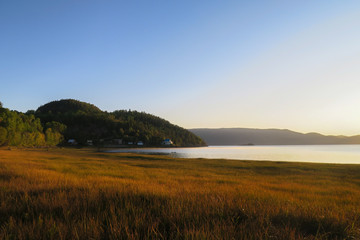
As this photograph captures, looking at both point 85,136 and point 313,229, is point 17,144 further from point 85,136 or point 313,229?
point 85,136

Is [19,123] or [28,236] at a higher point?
[19,123]

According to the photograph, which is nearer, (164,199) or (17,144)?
(164,199)

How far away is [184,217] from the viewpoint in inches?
138

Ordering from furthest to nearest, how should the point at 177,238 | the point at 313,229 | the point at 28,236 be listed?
the point at 313,229
the point at 28,236
the point at 177,238

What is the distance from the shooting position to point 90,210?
407cm

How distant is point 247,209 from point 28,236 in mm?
3624

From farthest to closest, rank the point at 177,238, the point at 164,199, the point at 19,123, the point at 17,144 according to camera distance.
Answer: the point at 19,123
the point at 17,144
the point at 164,199
the point at 177,238

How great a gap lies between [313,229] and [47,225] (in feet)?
13.9

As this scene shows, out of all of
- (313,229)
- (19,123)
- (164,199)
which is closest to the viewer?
(313,229)

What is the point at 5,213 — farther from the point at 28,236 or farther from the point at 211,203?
the point at 211,203

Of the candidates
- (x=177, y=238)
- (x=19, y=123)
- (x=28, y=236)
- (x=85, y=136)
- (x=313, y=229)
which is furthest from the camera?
(x=85, y=136)

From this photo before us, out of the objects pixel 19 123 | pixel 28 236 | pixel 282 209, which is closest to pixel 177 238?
pixel 28 236

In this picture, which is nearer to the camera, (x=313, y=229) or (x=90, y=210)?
(x=313, y=229)

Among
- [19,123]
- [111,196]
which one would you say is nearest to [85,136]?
[19,123]
